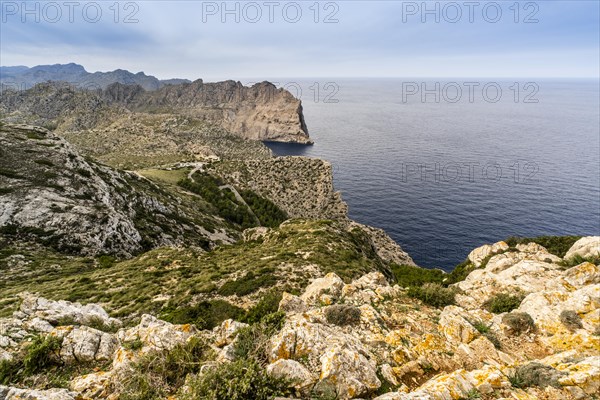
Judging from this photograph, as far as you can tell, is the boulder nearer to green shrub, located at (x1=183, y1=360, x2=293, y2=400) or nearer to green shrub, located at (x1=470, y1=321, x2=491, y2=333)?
green shrub, located at (x1=183, y1=360, x2=293, y2=400)

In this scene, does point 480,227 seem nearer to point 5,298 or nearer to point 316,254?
point 316,254

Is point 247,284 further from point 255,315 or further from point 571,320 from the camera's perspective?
point 571,320

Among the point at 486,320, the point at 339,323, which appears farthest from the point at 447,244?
the point at 339,323

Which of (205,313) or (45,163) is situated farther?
(45,163)

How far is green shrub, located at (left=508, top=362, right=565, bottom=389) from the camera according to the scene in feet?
31.8

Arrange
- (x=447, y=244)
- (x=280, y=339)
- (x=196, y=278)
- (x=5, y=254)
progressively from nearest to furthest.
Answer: (x=280, y=339), (x=196, y=278), (x=5, y=254), (x=447, y=244)

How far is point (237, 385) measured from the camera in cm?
855

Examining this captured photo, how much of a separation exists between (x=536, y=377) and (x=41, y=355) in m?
18.1

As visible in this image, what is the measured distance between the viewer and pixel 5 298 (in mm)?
25047

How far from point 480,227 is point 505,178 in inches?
2746

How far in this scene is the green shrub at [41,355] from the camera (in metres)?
11.0

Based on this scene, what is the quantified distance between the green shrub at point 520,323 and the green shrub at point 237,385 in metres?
13.2

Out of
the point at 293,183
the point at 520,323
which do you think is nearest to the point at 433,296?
the point at 520,323

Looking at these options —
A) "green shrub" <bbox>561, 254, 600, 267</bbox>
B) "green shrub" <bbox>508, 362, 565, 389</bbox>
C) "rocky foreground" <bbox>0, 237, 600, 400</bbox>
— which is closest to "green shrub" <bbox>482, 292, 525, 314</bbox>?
"rocky foreground" <bbox>0, 237, 600, 400</bbox>
